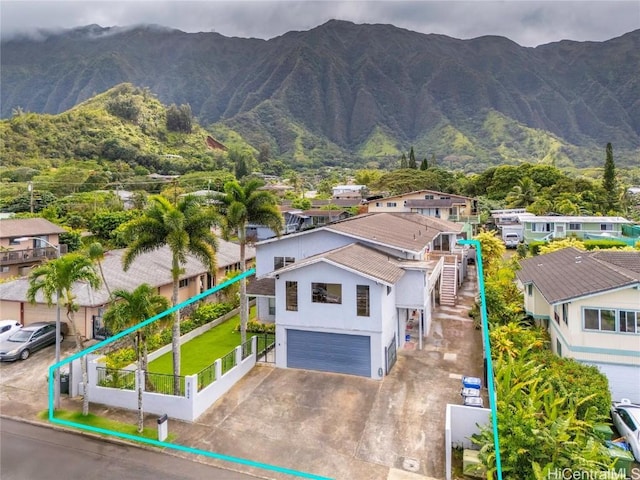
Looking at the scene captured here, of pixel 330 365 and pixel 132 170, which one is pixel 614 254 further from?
pixel 132 170

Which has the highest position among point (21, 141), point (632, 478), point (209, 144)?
point (209, 144)

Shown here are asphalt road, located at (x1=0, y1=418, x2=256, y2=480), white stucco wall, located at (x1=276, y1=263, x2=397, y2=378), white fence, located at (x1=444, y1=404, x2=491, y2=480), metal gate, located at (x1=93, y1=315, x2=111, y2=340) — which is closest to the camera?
asphalt road, located at (x1=0, y1=418, x2=256, y2=480)

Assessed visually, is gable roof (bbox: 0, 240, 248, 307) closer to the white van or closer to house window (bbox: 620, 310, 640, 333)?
house window (bbox: 620, 310, 640, 333)

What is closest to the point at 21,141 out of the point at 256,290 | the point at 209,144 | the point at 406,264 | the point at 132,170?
the point at 132,170

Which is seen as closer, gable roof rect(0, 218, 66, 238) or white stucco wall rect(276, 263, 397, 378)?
white stucco wall rect(276, 263, 397, 378)

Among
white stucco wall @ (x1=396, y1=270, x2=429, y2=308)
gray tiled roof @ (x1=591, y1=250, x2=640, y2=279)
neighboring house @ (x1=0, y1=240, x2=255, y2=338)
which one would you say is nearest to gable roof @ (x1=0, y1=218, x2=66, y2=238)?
neighboring house @ (x1=0, y1=240, x2=255, y2=338)

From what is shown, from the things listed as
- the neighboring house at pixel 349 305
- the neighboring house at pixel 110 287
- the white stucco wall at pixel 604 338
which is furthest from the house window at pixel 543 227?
the white stucco wall at pixel 604 338

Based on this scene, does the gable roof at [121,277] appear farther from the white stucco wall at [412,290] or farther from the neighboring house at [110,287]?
the white stucco wall at [412,290]
